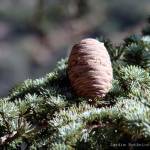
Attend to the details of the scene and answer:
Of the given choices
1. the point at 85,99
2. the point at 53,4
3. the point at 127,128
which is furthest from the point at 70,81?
the point at 53,4

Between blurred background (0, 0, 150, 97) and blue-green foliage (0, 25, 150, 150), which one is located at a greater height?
blurred background (0, 0, 150, 97)

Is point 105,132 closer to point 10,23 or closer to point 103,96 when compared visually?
point 103,96

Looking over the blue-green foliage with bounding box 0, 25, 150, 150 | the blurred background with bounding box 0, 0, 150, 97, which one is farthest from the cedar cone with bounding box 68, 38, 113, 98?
the blurred background with bounding box 0, 0, 150, 97

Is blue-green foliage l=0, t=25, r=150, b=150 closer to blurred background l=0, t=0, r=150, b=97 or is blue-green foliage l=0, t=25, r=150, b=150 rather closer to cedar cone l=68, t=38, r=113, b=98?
cedar cone l=68, t=38, r=113, b=98

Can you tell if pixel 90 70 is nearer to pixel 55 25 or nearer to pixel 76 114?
pixel 76 114

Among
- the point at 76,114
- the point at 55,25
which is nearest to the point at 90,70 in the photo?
the point at 76,114

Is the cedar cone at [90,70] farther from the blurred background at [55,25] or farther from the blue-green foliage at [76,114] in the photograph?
the blurred background at [55,25]
